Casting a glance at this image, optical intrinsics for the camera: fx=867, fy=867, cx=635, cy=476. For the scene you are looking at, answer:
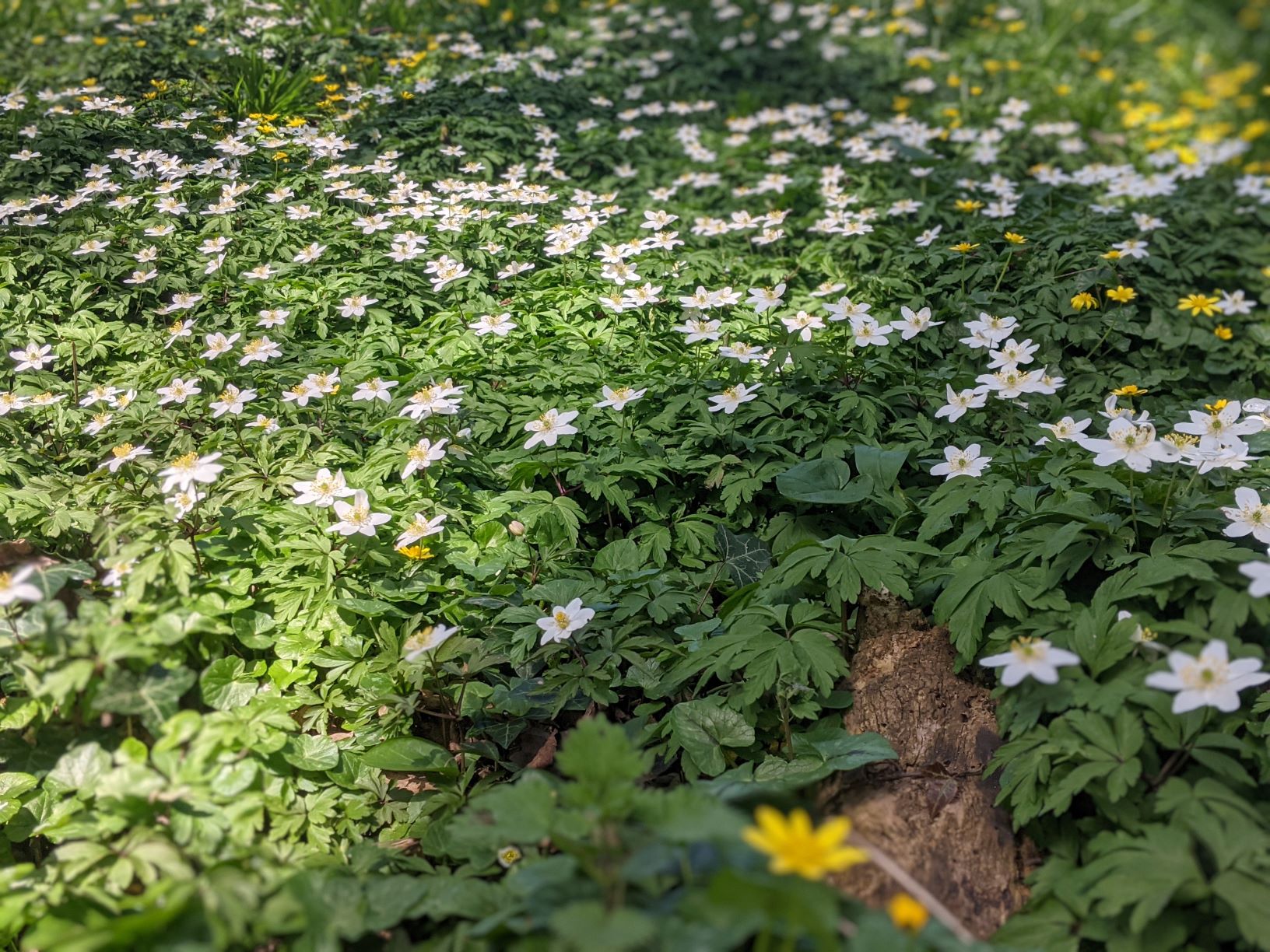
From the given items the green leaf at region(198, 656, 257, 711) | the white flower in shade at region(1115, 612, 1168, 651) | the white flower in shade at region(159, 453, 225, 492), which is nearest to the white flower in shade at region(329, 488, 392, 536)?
the white flower in shade at region(159, 453, 225, 492)

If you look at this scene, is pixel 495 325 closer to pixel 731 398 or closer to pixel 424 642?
pixel 731 398

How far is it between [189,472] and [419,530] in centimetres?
67

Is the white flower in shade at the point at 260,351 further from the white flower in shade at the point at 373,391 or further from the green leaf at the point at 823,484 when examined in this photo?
the green leaf at the point at 823,484

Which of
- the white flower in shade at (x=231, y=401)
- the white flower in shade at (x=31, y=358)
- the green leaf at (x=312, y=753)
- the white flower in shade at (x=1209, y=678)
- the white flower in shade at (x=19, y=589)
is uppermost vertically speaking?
the white flower in shade at (x=19, y=589)

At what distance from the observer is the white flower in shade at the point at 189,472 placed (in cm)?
247

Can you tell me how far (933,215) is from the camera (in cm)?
486

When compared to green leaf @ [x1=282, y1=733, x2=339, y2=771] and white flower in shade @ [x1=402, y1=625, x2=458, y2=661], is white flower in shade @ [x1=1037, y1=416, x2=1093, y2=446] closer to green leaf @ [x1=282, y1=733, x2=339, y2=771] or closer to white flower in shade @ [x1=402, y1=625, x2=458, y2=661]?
white flower in shade @ [x1=402, y1=625, x2=458, y2=661]

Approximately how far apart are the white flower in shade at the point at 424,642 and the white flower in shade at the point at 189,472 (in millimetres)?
740

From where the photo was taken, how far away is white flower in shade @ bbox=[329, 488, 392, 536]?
2643 mm

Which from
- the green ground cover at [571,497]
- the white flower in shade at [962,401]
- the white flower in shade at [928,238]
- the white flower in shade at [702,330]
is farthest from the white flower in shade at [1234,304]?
the white flower in shade at [702,330]

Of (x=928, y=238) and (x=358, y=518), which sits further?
(x=928, y=238)

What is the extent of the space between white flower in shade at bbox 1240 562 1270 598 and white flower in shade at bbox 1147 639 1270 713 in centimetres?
15

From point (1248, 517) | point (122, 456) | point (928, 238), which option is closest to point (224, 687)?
point (122, 456)

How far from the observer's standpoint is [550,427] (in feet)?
10.1
